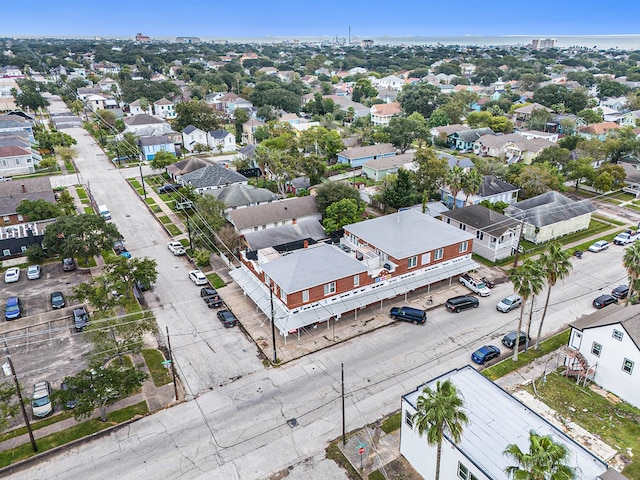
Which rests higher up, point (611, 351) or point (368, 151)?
point (368, 151)

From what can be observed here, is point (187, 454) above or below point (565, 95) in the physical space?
below

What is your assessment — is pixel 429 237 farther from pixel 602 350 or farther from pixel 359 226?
pixel 602 350

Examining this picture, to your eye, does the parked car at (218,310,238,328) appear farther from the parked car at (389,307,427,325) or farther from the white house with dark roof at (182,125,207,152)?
the white house with dark roof at (182,125,207,152)

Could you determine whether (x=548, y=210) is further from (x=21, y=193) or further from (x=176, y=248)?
(x=21, y=193)

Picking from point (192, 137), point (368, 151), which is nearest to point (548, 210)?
point (368, 151)

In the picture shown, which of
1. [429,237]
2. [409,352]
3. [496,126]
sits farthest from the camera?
[496,126]

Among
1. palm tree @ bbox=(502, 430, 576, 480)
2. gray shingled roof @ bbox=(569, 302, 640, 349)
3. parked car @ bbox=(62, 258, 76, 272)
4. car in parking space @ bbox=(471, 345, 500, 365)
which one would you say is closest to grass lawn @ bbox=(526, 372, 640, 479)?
car in parking space @ bbox=(471, 345, 500, 365)

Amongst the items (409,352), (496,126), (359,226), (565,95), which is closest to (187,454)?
(409,352)
